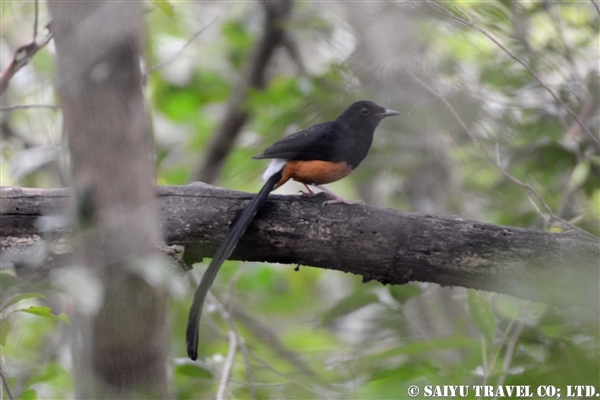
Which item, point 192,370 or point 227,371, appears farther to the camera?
point 192,370

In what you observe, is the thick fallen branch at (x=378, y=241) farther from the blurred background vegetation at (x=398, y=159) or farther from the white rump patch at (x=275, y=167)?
the white rump patch at (x=275, y=167)

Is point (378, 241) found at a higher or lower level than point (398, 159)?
lower

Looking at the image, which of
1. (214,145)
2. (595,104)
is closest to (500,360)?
(595,104)

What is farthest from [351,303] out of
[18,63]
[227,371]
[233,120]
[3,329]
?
[233,120]

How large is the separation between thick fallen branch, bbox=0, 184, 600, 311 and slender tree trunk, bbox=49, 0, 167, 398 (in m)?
0.28

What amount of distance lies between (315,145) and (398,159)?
1692 millimetres

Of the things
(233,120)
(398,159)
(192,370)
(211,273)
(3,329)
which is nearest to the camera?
(3,329)

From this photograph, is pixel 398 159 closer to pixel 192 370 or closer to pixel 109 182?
pixel 192 370

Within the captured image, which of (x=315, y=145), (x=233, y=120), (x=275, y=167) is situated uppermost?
(x=233, y=120)

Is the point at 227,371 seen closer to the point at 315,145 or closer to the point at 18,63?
the point at 315,145

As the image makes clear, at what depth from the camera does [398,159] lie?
417 cm

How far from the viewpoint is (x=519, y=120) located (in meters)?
3.62

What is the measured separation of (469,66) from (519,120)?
0.50 meters

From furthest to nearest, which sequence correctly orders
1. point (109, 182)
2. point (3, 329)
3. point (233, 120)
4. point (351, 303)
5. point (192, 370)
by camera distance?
point (233, 120) → point (351, 303) → point (192, 370) → point (109, 182) → point (3, 329)
